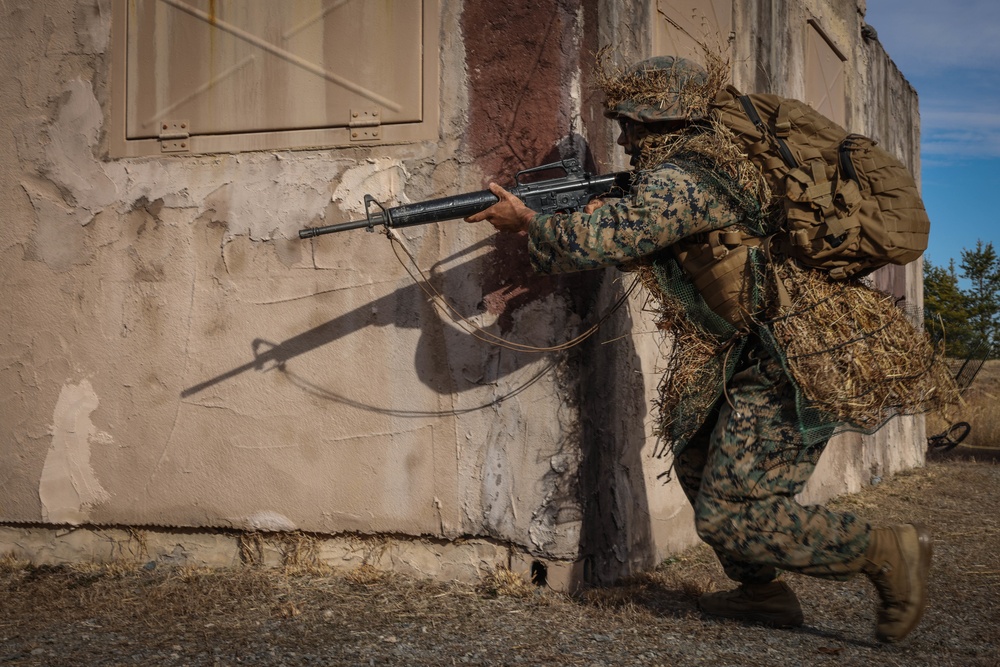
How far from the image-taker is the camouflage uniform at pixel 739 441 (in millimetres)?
2834

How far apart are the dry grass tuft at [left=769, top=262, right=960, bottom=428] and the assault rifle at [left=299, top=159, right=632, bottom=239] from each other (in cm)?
76

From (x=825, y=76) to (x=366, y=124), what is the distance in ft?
13.1

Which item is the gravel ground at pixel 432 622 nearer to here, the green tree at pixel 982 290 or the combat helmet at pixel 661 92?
the combat helmet at pixel 661 92

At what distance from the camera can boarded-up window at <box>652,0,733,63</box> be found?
4.21 meters

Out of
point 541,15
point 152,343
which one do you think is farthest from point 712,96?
point 152,343

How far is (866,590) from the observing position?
384 centimetres

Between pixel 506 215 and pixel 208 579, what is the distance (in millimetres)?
1903

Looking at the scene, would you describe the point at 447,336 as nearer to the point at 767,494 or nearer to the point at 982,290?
the point at 767,494

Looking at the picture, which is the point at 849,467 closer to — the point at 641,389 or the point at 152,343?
the point at 641,389

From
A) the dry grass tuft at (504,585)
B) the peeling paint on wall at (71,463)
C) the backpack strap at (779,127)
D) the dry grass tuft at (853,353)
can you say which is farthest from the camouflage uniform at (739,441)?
the peeling paint on wall at (71,463)

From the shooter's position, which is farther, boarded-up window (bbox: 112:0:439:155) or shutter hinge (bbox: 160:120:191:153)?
shutter hinge (bbox: 160:120:191:153)

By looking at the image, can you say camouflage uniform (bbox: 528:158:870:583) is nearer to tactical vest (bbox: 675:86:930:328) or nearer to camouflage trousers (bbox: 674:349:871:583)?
camouflage trousers (bbox: 674:349:871:583)

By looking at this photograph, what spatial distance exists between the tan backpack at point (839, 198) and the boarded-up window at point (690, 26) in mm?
1320

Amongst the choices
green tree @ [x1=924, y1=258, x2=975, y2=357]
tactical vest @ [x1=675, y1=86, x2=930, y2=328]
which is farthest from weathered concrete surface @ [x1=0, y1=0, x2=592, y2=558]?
green tree @ [x1=924, y1=258, x2=975, y2=357]
